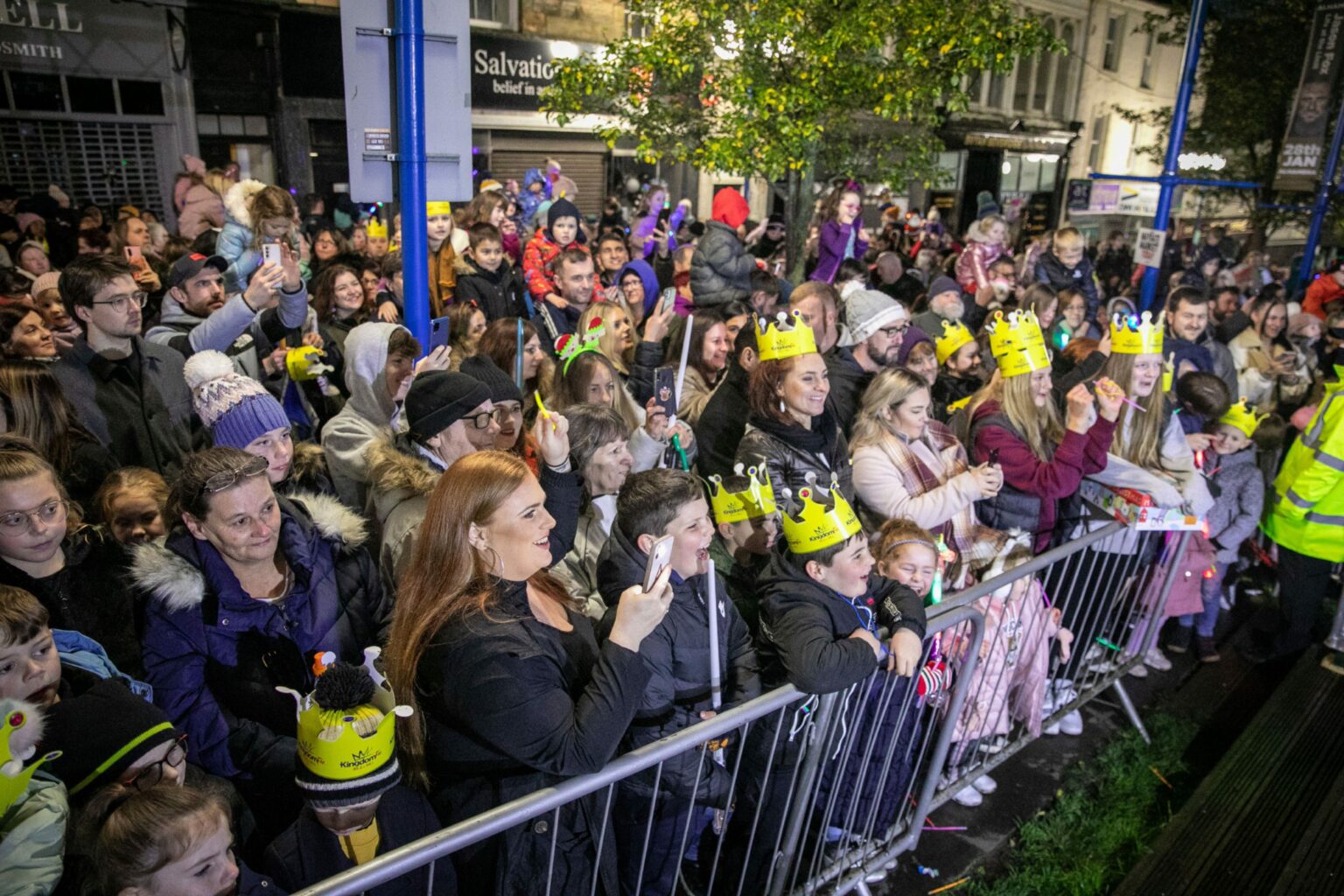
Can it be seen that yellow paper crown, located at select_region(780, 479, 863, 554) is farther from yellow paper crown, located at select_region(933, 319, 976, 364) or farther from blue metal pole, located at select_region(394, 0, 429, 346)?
yellow paper crown, located at select_region(933, 319, 976, 364)

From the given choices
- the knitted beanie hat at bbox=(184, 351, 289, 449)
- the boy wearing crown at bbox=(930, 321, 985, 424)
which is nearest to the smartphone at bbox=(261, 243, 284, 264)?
the knitted beanie hat at bbox=(184, 351, 289, 449)

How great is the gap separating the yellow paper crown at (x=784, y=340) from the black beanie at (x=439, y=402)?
1.46 meters

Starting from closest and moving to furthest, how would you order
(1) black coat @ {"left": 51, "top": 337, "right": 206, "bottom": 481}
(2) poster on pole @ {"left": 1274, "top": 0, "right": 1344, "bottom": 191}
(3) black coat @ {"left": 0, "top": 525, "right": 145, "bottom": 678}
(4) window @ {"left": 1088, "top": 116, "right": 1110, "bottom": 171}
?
(3) black coat @ {"left": 0, "top": 525, "right": 145, "bottom": 678} → (1) black coat @ {"left": 51, "top": 337, "right": 206, "bottom": 481} → (2) poster on pole @ {"left": 1274, "top": 0, "right": 1344, "bottom": 191} → (4) window @ {"left": 1088, "top": 116, "right": 1110, "bottom": 171}

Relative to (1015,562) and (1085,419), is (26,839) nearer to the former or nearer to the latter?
(1015,562)

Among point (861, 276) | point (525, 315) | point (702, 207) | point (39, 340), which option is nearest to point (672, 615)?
point (39, 340)

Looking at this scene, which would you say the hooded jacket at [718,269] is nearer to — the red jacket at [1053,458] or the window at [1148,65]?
the red jacket at [1053,458]

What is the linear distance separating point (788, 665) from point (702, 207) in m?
19.6

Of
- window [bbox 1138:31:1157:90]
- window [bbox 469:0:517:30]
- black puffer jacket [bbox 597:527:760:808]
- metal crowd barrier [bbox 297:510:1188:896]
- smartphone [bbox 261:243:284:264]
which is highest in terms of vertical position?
window [bbox 1138:31:1157:90]

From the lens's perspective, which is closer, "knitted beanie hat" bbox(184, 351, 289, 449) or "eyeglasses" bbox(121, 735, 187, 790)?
"eyeglasses" bbox(121, 735, 187, 790)

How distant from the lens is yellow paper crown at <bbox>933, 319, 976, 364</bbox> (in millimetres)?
6230

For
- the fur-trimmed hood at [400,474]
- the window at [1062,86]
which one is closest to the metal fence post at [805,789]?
the fur-trimmed hood at [400,474]

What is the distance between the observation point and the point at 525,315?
7.27m

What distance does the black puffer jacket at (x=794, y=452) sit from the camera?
13.4 ft

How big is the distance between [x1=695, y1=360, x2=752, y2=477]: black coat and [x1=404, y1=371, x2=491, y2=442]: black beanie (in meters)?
1.49
